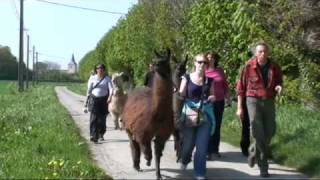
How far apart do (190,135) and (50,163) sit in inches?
89.4

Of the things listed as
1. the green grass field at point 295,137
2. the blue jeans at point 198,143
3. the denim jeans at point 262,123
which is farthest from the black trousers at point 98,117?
the denim jeans at point 262,123

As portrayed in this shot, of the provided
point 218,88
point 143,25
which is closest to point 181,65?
point 218,88

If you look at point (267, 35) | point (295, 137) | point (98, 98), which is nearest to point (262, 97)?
point (295, 137)

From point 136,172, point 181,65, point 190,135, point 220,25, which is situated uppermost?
point 220,25

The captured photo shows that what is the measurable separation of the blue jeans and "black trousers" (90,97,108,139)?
17.9 ft

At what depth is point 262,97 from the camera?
10.4m

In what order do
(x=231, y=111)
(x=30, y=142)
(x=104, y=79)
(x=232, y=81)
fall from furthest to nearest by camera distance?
1. (x=232, y=81)
2. (x=231, y=111)
3. (x=104, y=79)
4. (x=30, y=142)

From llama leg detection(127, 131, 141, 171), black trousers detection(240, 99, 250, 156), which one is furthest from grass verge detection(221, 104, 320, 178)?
llama leg detection(127, 131, 141, 171)

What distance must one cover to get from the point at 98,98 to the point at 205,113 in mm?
5669

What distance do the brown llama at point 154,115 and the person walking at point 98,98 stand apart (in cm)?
442

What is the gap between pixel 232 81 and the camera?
1994cm

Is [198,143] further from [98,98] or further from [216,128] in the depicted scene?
[98,98]

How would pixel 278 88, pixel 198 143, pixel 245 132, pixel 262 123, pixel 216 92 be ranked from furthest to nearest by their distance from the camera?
pixel 245 132 < pixel 216 92 < pixel 262 123 < pixel 278 88 < pixel 198 143

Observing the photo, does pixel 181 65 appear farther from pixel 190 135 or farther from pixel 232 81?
pixel 232 81
